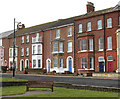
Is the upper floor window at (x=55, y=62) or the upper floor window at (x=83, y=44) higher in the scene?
the upper floor window at (x=83, y=44)

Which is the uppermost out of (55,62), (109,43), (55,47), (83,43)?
(83,43)

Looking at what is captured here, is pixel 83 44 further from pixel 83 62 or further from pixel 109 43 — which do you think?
pixel 109 43

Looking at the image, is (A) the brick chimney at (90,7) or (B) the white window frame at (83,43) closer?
(B) the white window frame at (83,43)

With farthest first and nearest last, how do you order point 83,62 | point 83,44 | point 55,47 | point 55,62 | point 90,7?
point 55,47 < point 55,62 < point 90,7 < point 83,44 < point 83,62

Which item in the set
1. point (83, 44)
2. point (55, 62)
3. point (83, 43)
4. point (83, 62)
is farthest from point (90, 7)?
point (55, 62)

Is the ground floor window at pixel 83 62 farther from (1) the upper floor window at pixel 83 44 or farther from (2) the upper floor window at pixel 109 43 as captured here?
(2) the upper floor window at pixel 109 43

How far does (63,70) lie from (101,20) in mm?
12787

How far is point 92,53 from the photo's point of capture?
3853 cm

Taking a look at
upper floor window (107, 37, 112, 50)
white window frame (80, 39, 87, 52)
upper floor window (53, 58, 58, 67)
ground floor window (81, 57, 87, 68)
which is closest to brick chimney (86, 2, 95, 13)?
white window frame (80, 39, 87, 52)

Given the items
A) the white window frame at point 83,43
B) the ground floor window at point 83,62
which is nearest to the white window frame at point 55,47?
the white window frame at point 83,43

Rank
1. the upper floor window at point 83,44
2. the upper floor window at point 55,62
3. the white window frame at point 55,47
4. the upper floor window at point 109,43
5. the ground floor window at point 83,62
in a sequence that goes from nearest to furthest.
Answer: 1. the upper floor window at point 109,43
2. the ground floor window at point 83,62
3. the upper floor window at point 83,44
4. the upper floor window at point 55,62
5. the white window frame at point 55,47

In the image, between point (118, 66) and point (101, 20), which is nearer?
point (118, 66)

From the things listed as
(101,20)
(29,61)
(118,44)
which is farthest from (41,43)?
(118,44)

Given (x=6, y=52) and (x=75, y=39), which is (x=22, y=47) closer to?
(x=6, y=52)
